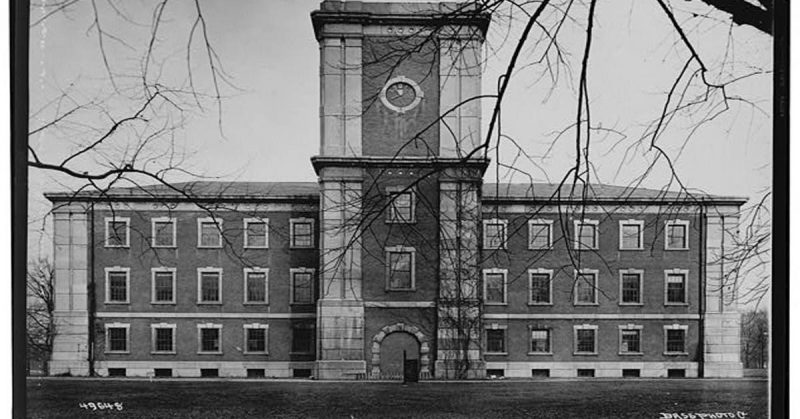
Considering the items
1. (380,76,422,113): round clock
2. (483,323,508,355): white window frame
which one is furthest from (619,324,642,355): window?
(380,76,422,113): round clock

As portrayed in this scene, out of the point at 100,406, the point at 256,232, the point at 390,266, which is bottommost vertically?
the point at 100,406

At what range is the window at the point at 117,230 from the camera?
478cm

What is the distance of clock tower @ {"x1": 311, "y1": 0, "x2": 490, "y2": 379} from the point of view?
4.72m

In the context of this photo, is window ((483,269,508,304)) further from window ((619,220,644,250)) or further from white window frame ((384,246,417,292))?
window ((619,220,644,250))

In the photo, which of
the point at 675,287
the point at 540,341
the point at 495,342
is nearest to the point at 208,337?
the point at 495,342

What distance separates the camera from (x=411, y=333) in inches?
191

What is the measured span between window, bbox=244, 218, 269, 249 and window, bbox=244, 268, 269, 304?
11 centimetres

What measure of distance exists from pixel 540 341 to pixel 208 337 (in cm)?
150

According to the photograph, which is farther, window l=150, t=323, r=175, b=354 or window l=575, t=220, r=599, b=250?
window l=150, t=323, r=175, b=354

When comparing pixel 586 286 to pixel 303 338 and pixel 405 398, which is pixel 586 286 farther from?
pixel 303 338

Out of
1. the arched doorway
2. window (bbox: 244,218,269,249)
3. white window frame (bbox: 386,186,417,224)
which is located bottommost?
the arched doorway

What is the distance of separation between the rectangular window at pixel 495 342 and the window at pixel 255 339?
1001 millimetres

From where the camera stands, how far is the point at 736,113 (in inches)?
181
